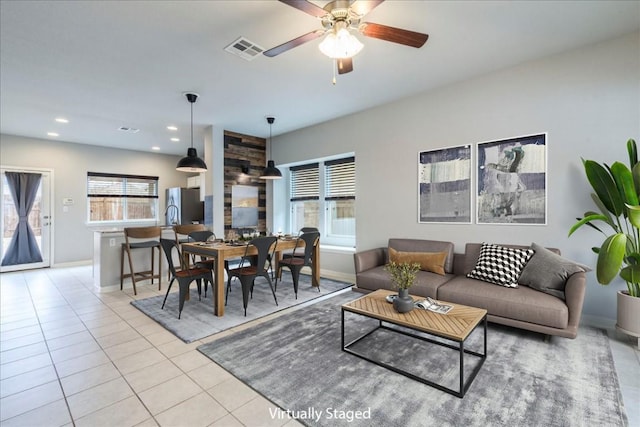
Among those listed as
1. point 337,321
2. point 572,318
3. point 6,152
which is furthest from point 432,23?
point 6,152

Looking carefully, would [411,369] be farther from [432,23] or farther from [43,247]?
[43,247]

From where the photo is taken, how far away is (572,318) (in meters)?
2.46

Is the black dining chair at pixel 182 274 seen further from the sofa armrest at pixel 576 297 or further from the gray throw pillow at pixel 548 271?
the sofa armrest at pixel 576 297

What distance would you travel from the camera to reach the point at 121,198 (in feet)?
24.2

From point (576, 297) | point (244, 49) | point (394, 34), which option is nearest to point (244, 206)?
point (244, 49)

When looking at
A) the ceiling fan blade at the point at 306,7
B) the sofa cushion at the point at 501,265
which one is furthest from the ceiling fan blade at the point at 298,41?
the sofa cushion at the point at 501,265

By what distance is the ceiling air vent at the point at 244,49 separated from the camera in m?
2.77

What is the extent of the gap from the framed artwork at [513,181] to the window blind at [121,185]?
785 cm

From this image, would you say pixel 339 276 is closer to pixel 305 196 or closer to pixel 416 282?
pixel 305 196

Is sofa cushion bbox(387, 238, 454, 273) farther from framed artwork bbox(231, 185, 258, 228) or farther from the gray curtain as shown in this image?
the gray curtain

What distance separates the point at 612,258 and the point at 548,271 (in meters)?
0.49

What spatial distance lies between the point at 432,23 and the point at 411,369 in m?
2.91

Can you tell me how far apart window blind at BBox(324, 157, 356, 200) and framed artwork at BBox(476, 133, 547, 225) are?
2142 millimetres

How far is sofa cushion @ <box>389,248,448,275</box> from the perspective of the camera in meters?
3.57
